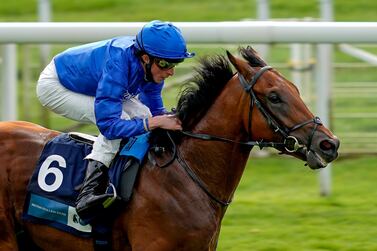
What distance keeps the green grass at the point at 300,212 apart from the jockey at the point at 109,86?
182cm

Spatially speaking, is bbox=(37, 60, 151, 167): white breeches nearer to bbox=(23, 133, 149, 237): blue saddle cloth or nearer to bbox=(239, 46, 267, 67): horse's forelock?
bbox=(23, 133, 149, 237): blue saddle cloth

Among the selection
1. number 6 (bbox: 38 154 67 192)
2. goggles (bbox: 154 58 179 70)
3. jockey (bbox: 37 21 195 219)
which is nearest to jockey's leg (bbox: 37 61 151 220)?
jockey (bbox: 37 21 195 219)

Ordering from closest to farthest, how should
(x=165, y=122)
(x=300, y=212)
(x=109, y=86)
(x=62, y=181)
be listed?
1. (x=109, y=86)
2. (x=165, y=122)
3. (x=62, y=181)
4. (x=300, y=212)

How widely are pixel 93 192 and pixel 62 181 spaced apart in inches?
10.2

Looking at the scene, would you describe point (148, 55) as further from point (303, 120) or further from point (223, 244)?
point (223, 244)

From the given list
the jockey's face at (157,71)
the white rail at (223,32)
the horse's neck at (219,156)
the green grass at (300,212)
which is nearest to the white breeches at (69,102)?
the jockey's face at (157,71)

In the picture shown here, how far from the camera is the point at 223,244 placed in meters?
6.97

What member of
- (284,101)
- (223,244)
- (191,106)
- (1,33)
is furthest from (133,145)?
(1,33)

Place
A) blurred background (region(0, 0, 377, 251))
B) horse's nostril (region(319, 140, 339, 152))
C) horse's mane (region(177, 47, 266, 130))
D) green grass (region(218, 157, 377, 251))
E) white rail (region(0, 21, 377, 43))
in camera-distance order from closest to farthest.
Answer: horse's nostril (region(319, 140, 339, 152)) → horse's mane (region(177, 47, 266, 130)) → green grass (region(218, 157, 377, 251)) → blurred background (region(0, 0, 377, 251)) → white rail (region(0, 21, 377, 43))

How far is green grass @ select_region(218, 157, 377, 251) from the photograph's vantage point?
702cm

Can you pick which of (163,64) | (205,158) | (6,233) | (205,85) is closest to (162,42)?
(163,64)

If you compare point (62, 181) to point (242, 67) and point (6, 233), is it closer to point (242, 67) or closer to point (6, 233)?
point (6, 233)

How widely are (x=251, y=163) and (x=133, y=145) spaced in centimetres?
484

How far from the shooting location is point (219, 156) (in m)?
5.26
